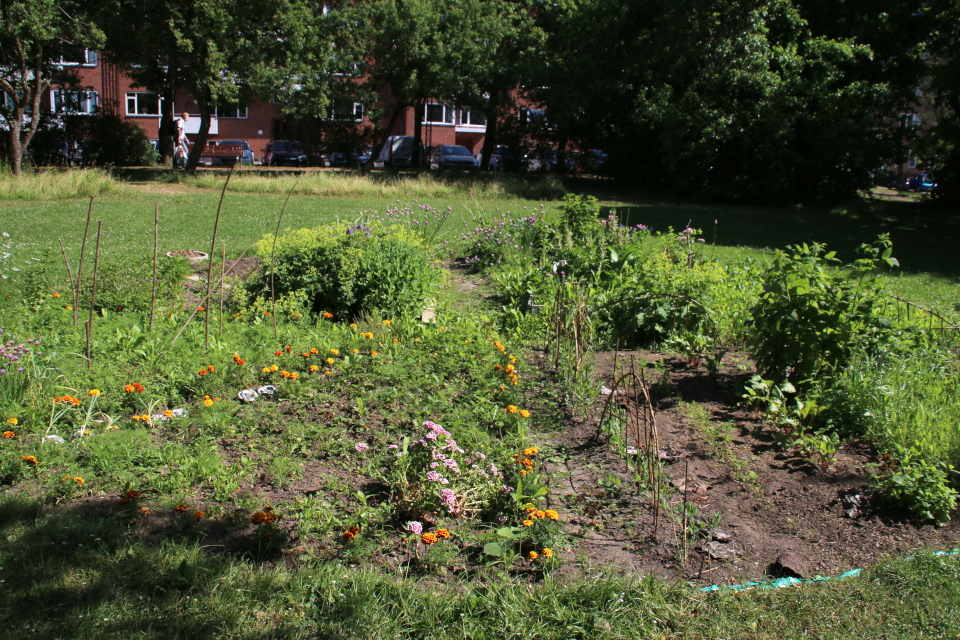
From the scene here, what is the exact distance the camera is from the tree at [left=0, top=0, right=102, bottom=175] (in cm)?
1830

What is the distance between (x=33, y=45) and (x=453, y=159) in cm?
1875

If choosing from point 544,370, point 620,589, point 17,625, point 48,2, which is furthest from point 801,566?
point 48,2

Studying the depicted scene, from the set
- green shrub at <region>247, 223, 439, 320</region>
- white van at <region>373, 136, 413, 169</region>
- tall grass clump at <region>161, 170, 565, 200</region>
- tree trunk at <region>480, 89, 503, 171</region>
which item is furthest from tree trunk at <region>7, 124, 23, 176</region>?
white van at <region>373, 136, 413, 169</region>

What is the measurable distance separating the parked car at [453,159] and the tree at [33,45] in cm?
1651

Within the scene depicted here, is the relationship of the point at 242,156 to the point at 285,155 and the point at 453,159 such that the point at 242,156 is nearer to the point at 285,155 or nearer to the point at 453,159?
the point at 285,155

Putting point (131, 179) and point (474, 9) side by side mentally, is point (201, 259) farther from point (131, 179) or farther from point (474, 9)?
point (474, 9)

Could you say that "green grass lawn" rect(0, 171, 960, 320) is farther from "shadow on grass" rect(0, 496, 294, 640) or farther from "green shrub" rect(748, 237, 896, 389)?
"shadow on grass" rect(0, 496, 294, 640)

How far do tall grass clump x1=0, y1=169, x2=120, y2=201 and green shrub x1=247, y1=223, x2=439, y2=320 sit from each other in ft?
34.5

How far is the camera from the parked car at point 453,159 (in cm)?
3399

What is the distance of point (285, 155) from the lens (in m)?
37.5

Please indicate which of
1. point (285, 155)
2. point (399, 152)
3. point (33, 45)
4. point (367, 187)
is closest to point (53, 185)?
point (33, 45)

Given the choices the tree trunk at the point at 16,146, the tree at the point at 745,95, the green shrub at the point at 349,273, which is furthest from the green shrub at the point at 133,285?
the tree at the point at 745,95

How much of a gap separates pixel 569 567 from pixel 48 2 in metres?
22.4

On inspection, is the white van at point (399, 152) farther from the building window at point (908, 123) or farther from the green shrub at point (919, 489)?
the green shrub at point (919, 489)
